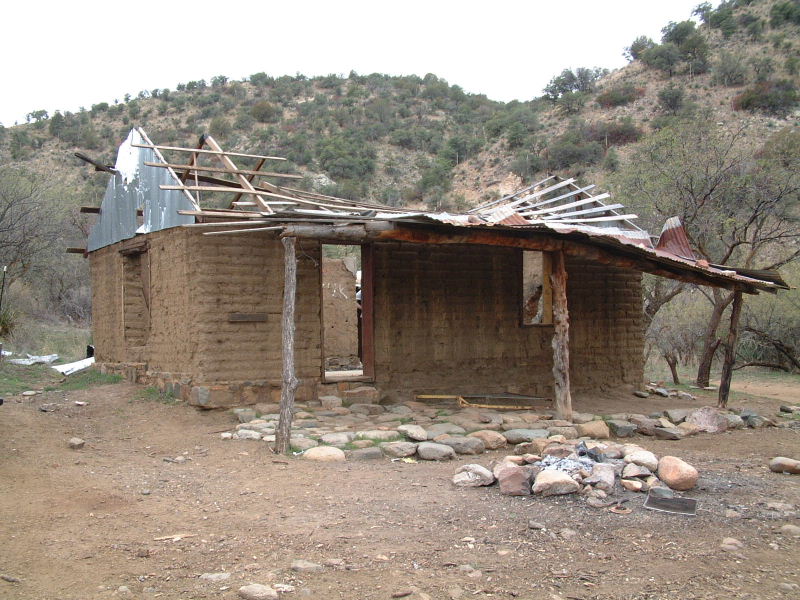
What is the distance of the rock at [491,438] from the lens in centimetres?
777

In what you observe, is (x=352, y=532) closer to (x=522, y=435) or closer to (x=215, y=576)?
(x=215, y=576)

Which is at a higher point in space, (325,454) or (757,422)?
(325,454)

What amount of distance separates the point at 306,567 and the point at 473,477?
7.41ft

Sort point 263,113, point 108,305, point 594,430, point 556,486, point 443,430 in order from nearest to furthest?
point 556,486 → point 443,430 → point 594,430 → point 108,305 → point 263,113

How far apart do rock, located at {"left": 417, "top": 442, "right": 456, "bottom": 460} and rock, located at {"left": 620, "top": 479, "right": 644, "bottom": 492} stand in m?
2.04

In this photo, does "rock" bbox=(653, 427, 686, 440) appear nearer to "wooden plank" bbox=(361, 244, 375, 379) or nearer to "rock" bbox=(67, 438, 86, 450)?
"wooden plank" bbox=(361, 244, 375, 379)

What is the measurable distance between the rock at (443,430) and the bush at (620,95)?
3129cm

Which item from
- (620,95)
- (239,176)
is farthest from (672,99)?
(239,176)

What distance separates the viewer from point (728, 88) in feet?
109

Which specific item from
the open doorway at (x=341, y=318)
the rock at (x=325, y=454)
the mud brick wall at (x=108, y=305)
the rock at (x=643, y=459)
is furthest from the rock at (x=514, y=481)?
the mud brick wall at (x=108, y=305)

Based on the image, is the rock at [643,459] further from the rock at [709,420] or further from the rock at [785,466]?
the rock at [709,420]

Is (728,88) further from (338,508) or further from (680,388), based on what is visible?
(338,508)

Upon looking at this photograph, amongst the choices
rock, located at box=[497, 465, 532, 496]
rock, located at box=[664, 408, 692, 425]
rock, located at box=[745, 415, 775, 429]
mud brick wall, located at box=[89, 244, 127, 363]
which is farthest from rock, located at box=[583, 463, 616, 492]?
mud brick wall, located at box=[89, 244, 127, 363]

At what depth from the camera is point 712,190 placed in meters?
14.8
